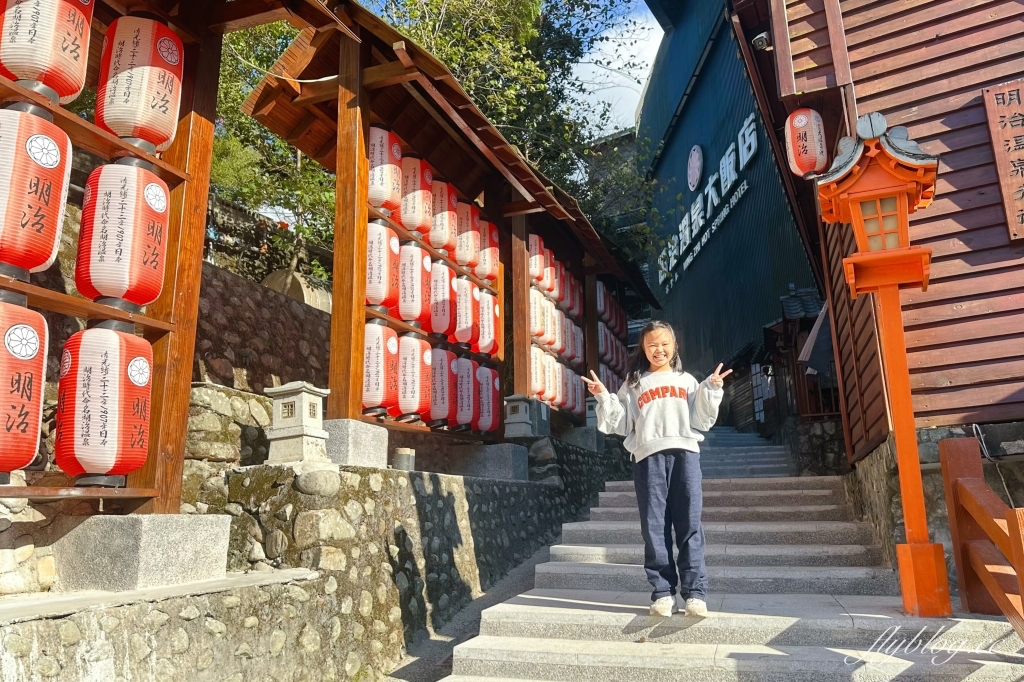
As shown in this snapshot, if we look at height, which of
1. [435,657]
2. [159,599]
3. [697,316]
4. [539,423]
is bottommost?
[435,657]

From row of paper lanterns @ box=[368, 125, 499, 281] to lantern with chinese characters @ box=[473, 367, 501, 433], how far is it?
140 cm

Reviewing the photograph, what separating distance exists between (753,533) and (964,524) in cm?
212

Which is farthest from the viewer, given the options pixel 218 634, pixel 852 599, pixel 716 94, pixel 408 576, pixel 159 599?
pixel 716 94

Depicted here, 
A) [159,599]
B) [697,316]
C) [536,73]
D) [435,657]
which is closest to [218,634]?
[159,599]

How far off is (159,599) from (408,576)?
2688mm

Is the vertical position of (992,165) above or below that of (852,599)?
above

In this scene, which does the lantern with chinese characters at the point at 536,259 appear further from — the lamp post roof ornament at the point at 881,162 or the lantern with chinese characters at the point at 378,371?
the lamp post roof ornament at the point at 881,162

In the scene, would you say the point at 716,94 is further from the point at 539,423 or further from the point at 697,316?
the point at 539,423

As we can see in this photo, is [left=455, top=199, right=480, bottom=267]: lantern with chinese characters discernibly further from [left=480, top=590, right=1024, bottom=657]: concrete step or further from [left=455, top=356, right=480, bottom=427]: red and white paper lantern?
[left=480, top=590, right=1024, bottom=657]: concrete step

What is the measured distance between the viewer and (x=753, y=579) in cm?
538

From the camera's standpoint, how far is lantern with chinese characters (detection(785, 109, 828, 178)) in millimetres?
6664

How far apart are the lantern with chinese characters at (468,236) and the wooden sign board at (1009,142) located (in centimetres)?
573

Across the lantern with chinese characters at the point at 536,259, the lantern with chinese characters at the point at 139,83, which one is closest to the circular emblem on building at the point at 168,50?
the lantern with chinese characters at the point at 139,83

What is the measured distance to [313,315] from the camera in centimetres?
1016
